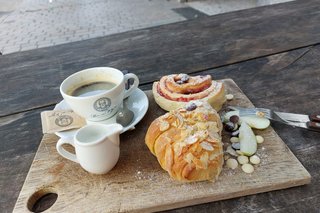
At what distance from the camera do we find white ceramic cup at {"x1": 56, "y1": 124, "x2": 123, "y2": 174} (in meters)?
0.60

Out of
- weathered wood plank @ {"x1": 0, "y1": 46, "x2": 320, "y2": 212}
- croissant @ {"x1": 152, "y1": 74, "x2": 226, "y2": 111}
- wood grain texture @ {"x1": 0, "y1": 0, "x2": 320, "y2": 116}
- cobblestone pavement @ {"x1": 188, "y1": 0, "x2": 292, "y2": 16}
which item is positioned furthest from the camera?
cobblestone pavement @ {"x1": 188, "y1": 0, "x2": 292, "y2": 16}

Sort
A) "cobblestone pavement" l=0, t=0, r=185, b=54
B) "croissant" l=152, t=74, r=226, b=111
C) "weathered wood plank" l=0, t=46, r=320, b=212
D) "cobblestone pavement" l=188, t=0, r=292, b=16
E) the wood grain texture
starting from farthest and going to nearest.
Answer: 1. "cobblestone pavement" l=188, t=0, r=292, b=16
2. "cobblestone pavement" l=0, t=0, r=185, b=54
3. the wood grain texture
4. "croissant" l=152, t=74, r=226, b=111
5. "weathered wood plank" l=0, t=46, r=320, b=212

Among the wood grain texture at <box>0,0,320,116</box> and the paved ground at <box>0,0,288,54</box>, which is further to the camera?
the paved ground at <box>0,0,288,54</box>

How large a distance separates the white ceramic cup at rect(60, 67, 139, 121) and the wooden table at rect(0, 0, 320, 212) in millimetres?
187

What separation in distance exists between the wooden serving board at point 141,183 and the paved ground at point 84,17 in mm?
2891

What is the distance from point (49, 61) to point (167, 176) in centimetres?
89

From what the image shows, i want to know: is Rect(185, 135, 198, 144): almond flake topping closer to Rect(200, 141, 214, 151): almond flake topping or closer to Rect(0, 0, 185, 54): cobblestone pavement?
Rect(200, 141, 214, 151): almond flake topping

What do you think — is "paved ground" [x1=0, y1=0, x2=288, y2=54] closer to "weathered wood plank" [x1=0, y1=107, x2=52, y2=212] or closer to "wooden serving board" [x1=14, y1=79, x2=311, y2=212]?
"weathered wood plank" [x1=0, y1=107, x2=52, y2=212]

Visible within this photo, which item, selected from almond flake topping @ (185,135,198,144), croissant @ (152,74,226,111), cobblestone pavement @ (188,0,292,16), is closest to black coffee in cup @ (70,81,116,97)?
croissant @ (152,74,226,111)

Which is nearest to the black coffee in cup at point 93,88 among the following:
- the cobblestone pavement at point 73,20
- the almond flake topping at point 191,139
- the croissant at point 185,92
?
the croissant at point 185,92

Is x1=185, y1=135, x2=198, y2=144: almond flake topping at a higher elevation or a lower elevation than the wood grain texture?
higher

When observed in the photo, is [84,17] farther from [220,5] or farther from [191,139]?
[191,139]

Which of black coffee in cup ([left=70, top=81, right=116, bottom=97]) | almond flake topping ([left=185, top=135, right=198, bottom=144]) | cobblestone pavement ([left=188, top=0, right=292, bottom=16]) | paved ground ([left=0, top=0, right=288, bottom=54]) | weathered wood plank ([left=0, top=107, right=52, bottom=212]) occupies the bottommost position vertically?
cobblestone pavement ([left=188, top=0, right=292, bottom=16])

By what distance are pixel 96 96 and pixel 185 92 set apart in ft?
0.88
